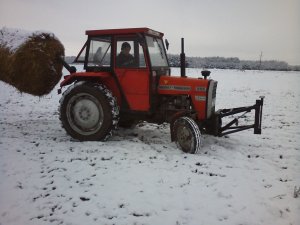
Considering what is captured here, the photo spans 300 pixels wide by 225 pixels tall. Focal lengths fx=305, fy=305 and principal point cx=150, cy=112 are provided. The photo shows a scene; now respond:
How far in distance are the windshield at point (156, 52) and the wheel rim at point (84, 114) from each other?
1.50 meters

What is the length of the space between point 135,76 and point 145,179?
239 centimetres

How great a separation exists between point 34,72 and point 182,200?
4818mm

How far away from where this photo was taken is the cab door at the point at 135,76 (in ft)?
20.4

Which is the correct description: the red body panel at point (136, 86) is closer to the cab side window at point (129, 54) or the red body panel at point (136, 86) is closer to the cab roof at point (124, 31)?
the cab side window at point (129, 54)

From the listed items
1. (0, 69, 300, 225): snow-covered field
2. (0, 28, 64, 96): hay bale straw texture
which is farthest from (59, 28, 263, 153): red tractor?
(0, 28, 64, 96): hay bale straw texture

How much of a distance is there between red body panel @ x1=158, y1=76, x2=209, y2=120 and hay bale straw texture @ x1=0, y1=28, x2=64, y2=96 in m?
2.85

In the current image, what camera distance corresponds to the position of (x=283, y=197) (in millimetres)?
4223

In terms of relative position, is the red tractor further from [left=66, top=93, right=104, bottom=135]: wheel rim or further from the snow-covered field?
the snow-covered field

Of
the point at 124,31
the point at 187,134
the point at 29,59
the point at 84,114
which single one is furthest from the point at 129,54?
the point at 29,59

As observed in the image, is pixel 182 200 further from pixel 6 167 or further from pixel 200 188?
pixel 6 167

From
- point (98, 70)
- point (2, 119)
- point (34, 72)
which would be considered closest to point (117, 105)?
point (98, 70)

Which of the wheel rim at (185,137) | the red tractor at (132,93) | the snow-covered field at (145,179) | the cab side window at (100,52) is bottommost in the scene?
the snow-covered field at (145,179)

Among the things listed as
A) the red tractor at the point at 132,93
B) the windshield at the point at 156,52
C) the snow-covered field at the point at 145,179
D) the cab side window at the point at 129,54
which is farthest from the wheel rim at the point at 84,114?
the windshield at the point at 156,52

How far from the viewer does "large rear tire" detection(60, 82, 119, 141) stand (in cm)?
631
